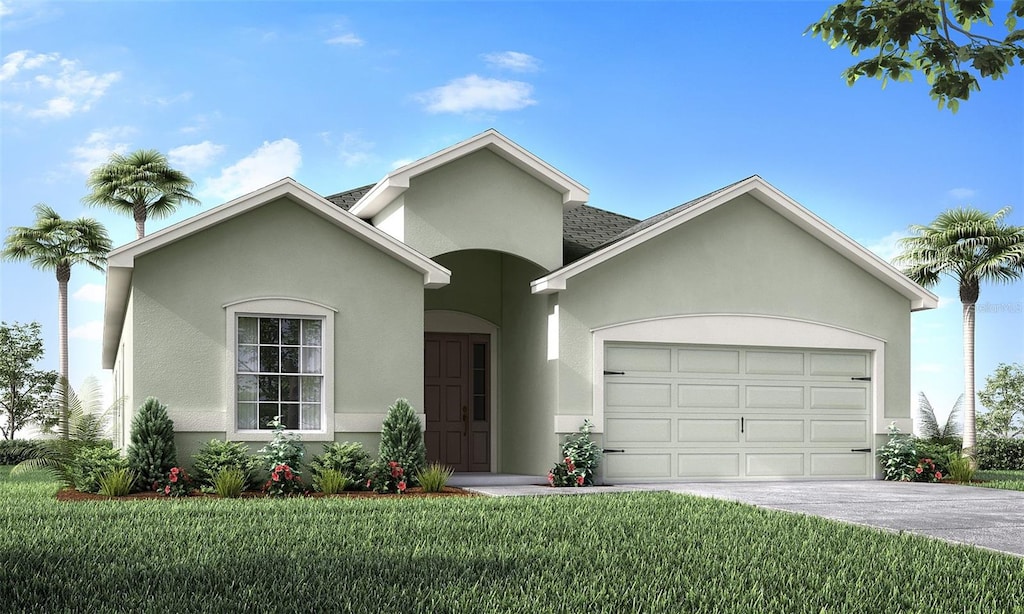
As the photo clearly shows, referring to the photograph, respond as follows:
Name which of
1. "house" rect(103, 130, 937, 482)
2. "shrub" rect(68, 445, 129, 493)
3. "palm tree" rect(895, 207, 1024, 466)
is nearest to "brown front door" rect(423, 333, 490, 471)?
"house" rect(103, 130, 937, 482)

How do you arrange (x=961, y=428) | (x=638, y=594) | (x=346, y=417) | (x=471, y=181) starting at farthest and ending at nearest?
(x=961, y=428) < (x=471, y=181) < (x=346, y=417) < (x=638, y=594)

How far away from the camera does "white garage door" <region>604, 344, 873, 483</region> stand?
17.9 metres

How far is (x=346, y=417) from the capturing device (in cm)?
1600

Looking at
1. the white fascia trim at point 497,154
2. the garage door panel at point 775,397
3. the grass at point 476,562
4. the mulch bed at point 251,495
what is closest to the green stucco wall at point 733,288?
the garage door panel at point 775,397

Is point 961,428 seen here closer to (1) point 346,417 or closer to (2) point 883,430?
(2) point 883,430

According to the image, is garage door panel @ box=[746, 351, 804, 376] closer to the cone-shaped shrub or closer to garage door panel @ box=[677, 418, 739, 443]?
garage door panel @ box=[677, 418, 739, 443]

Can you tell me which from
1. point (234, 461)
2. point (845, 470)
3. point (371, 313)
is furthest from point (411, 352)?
point (845, 470)

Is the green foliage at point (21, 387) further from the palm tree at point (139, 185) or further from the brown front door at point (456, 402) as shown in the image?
the brown front door at point (456, 402)

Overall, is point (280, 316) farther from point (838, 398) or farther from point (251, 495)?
point (838, 398)

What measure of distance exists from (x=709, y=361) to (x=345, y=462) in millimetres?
6790

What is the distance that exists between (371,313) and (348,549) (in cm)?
716

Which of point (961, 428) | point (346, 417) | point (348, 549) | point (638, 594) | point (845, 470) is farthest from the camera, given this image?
point (961, 428)

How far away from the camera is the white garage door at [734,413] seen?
58.7 feet

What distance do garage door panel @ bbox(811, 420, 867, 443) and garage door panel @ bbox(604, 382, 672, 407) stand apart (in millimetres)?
3037
